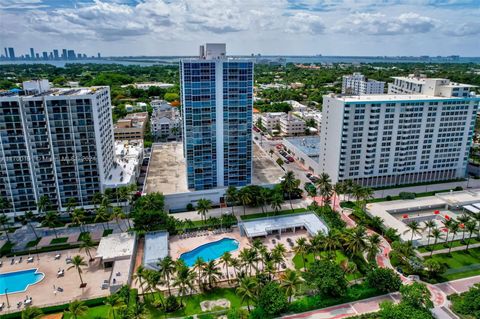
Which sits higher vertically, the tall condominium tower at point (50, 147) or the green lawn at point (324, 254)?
the tall condominium tower at point (50, 147)

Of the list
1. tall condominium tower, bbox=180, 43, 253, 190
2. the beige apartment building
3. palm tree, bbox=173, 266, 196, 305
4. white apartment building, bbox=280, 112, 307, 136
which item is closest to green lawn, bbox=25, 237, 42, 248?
tall condominium tower, bbox=180, 43, 253, 190

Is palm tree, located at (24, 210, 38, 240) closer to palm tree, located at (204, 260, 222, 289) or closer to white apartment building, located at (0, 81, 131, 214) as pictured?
white apartment building, located at (0, 81, 131, 214)

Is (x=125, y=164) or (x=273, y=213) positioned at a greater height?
(x=125, y=164)

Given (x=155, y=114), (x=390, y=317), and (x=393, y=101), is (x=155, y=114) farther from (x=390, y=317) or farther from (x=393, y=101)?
(x=390, y=317)

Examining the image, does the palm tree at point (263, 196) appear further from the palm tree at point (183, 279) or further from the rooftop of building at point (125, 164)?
the rooftop of building at point (125, 164)

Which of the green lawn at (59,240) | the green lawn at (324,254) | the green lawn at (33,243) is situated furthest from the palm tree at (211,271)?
the green lawn at (33,243)

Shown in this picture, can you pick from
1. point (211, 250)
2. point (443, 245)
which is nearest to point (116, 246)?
point (211, 250)

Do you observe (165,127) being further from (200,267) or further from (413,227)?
(413,227)
